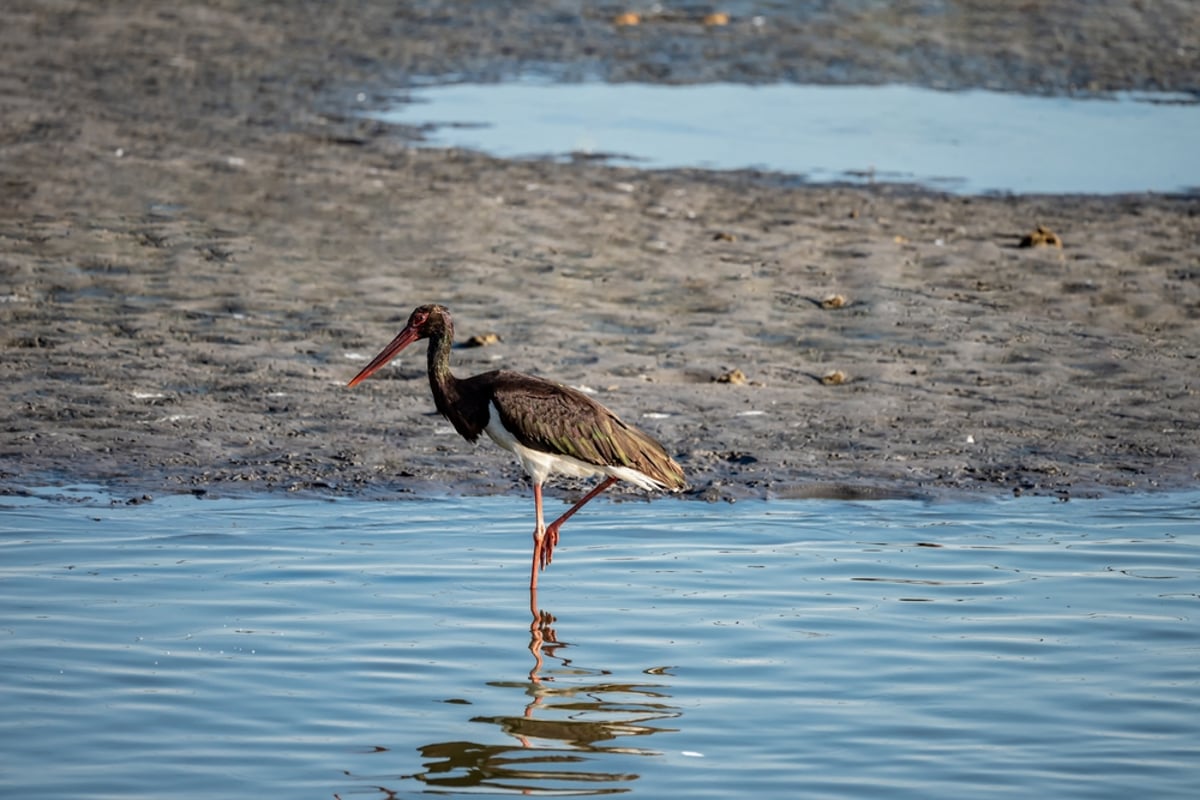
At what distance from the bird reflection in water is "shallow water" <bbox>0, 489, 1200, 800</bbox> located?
1 centimetres

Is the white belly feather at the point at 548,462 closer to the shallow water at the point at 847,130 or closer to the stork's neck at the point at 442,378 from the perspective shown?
the stork's neck at the point at 442,378

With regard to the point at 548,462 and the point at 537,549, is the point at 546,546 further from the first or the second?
the point at 548,462

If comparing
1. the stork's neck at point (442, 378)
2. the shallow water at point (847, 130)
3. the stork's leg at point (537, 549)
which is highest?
the shallow water at point (847, 130)

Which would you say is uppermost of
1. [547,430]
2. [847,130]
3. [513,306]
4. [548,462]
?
[847,130]

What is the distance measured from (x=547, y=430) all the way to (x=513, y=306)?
14.1 ft

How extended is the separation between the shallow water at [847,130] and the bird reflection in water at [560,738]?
36.8 feet

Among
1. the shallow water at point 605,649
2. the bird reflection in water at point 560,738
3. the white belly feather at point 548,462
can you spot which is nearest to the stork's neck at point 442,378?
the white belly feather at point 548,462

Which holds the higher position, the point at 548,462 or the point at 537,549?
the point at 548,462

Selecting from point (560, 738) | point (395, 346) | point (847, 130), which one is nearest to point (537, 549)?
point (395, 346)

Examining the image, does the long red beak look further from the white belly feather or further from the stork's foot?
the stork's foot

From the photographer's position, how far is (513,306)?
42.1 ft

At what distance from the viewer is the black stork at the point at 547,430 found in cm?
862

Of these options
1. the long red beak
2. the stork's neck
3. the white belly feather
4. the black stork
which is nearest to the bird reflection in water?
the black stork

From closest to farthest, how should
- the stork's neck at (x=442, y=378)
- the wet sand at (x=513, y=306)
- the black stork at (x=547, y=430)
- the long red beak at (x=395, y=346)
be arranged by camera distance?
the black stork at (x=547, y=430)
the stork's neck at (x=442, y=378)
the long red beak at (x=395, y=346)
the wet sand at (x=513, y=306)
